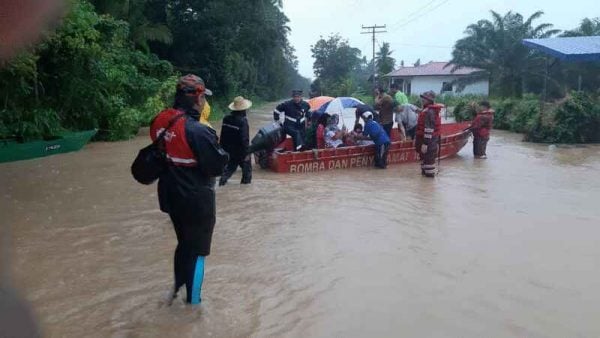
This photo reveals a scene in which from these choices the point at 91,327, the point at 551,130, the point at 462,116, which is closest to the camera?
the point at 91,327

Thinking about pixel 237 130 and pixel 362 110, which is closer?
pixel 237 130

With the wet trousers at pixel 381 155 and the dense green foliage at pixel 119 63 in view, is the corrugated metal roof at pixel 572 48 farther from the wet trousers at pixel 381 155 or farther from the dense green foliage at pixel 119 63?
the dense green foliage at pixel 119 63

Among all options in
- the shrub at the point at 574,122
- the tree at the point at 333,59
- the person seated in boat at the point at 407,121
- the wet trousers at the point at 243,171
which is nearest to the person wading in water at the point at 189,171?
the wet trousers at the point at 243,171

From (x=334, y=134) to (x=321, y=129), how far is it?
29 cm

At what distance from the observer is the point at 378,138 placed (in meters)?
12.1

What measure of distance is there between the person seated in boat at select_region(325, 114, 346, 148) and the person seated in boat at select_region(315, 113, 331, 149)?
8cm

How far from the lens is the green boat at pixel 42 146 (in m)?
13.1

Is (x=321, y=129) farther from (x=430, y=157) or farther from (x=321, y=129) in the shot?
(x=430, y=157)

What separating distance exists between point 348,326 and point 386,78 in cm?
5019

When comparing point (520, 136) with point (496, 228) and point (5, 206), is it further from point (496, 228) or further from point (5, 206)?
point (5, 206)

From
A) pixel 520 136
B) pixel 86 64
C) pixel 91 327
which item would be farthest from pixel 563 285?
pixel 520 136

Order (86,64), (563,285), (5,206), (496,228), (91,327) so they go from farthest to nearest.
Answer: (86,64) < (5,206) < (496,228) < (563,285) < (91,327)

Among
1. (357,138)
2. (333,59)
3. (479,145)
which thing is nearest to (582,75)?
(479,145)

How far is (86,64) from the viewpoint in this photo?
15.5 meters
